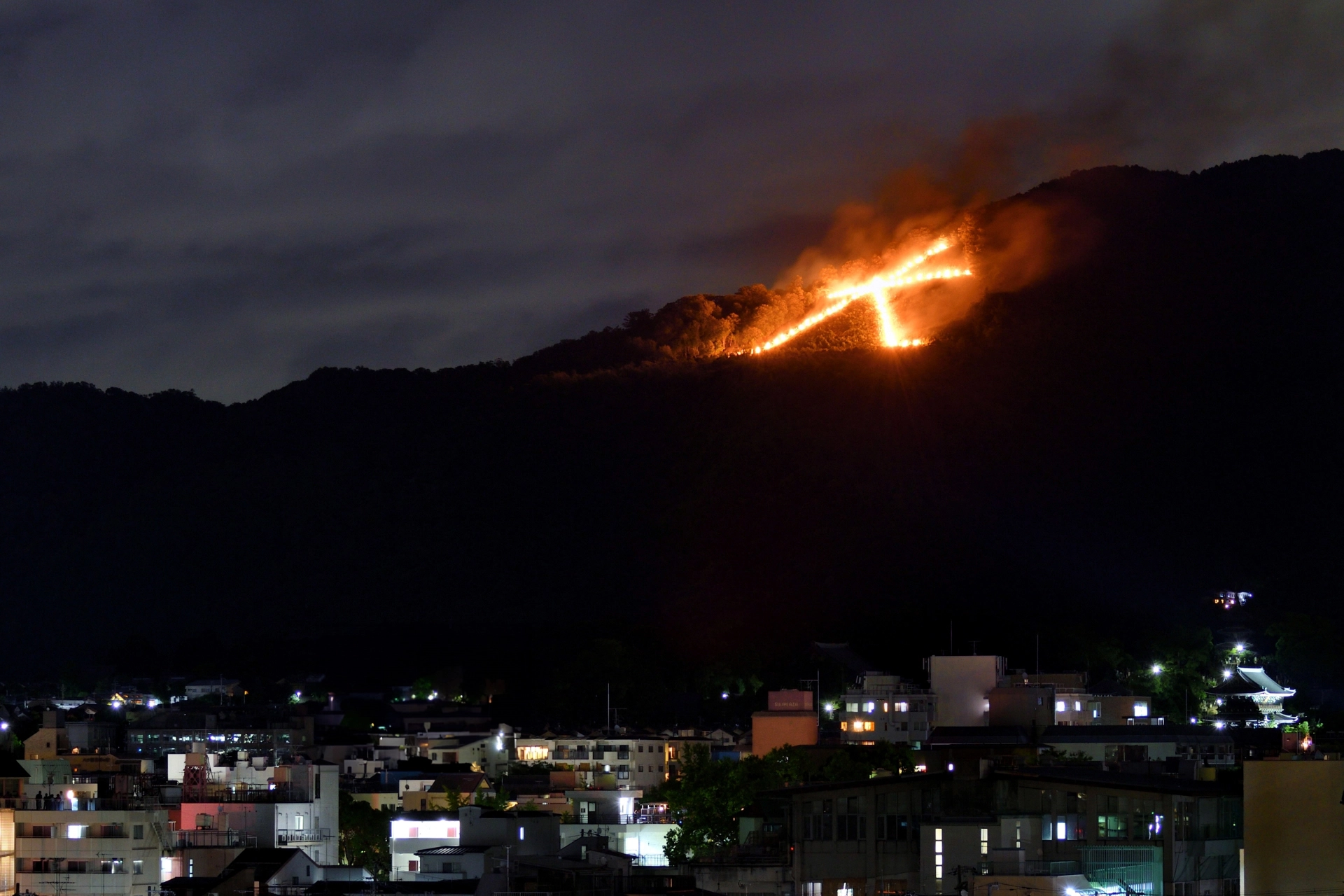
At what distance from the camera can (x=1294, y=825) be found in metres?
38.6

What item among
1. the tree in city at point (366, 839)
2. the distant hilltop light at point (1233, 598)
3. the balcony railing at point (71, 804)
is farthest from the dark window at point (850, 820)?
the distant hilltop light at point (1233, 598)

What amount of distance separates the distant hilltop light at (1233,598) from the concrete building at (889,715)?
56.9 m

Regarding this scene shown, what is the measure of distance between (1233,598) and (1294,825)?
107 meters

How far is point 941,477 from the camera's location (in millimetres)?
189875

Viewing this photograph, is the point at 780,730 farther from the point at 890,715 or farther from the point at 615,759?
the point at 615,759

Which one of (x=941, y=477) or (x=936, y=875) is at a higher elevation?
(x=941, y=477)

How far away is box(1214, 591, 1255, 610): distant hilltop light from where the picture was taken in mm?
140625

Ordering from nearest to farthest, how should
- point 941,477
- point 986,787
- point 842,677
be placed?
point 986,787, point 842,677, point 941,477

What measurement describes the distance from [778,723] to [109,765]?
81.7 ft

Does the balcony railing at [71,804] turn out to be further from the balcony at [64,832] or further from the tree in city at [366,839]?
the tree in city at [366,839]

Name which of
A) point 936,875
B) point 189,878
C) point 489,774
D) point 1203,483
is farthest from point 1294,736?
point 1203,483

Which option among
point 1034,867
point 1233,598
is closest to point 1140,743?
point 1034,867

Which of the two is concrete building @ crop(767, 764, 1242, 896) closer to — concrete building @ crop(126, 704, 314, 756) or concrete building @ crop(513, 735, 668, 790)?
concrete building @ crop(513, 735, 668, 790)

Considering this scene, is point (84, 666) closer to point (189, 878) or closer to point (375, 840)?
point (375, 840)
